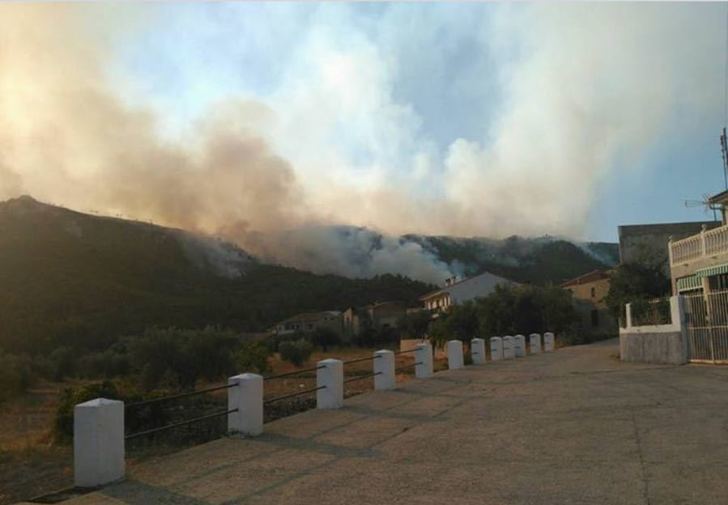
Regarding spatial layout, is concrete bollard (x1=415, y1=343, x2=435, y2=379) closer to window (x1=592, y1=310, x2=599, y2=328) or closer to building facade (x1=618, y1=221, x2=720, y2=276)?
building facade (x1=618, y1=221, x2=720, y2=276)

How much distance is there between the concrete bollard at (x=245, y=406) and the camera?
948cm

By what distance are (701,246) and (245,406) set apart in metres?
22.4

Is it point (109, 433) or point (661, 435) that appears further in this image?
point (661, 435)

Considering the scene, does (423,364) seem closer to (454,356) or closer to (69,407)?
(454,356)

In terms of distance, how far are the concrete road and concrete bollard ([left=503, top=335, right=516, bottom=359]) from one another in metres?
16.7

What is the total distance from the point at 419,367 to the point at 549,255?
130 m

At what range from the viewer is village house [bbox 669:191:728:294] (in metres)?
24.4

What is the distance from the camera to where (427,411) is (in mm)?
11461

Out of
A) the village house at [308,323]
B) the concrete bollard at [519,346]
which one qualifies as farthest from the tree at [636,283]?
the village house at [308,323]

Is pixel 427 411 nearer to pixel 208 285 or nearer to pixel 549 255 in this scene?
pixel 208 285

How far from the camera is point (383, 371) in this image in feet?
50.1

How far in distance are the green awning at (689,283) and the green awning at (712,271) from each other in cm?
32

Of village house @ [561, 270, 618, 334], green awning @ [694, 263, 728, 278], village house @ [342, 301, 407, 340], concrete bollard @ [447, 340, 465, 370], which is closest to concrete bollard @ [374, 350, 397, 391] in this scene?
concrete bollard @ [447, 340, 465, 370]

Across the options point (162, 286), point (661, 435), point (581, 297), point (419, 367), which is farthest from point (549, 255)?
point (661, 435)
